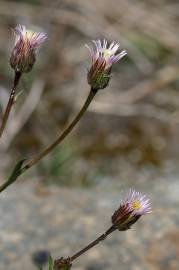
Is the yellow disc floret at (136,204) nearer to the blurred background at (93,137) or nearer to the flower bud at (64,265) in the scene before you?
the flower bud at (64,265)

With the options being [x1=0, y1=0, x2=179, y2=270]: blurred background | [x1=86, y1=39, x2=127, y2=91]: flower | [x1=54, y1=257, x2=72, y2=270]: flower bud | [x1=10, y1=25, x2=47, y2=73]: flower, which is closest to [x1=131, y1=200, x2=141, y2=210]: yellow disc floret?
[x1=54, y1=257, x2=72, y2=270]: flower bud

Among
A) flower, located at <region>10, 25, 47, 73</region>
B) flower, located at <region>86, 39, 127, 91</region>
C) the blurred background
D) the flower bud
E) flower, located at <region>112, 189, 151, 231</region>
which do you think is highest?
the blurred background

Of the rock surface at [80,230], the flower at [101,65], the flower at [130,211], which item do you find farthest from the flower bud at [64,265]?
the rock surface at [80,230]

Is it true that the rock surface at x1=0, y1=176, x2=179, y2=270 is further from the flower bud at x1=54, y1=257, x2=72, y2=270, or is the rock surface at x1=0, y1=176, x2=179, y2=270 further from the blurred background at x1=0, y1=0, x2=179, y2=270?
the flower bud at x1=54, y1=257, x2=72, y2=270

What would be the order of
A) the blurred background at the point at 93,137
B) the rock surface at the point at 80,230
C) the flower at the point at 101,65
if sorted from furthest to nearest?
the blurred background at the point at 93,137 < the rock surface at the point at 80,230 < the flower at the point at 101,65

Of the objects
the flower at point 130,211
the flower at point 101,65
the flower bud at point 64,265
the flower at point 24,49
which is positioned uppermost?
the flower at point 24,49

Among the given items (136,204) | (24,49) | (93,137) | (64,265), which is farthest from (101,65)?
(93,137)

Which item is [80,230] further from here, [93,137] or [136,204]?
[93,137]
